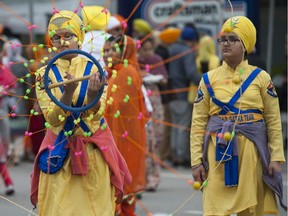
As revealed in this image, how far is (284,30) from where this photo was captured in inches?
776

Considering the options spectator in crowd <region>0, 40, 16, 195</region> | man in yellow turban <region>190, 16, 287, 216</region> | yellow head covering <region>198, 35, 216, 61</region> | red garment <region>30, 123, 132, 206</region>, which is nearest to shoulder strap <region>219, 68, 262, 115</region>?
man in yellow turban <region>190, 16, 287, 216</region>

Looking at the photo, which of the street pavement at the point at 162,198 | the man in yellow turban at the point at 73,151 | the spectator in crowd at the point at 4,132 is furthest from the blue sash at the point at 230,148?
the spectator in crowd at the point at 4,132

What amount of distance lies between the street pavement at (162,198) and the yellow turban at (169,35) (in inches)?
77.1

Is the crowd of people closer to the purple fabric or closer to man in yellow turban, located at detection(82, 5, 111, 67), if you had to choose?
the purple fabric

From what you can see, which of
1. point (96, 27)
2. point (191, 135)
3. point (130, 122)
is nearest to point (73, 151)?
point (191, 135)

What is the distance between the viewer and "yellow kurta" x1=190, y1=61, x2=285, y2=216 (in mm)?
7121

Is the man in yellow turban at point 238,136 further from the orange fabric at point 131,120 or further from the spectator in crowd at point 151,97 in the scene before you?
the spectator in crowd at point 151,97

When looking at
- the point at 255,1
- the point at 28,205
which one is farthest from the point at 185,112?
the point at 28,205

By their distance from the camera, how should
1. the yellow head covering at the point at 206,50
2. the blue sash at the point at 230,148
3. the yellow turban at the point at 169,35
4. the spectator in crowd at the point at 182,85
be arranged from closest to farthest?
the blue sash at the point at 230,148 < the yellow head covering at the point at 206,50 < the spectator in crowd at the point at 182,85 < the yellow turban at the point at 169,35

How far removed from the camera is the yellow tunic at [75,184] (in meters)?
6.48

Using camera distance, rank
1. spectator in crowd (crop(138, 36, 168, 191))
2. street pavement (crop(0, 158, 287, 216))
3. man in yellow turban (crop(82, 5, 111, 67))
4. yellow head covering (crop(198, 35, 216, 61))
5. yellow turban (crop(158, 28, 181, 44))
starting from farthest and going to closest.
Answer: yellow turban (crop(158, 28, 181, 44))
yellow head covering (crop(198, 35, 216, 61))
spectator in crowd (crop(138, 36, 168, 191))
street pavement (crop(0, 158, 287, 216))
man in yellow turban (crop(82, 5, 111, 67))

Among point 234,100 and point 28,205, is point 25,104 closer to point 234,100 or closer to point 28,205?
point 28,205

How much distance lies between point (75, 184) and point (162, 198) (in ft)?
18.3

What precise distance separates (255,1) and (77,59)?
9.90 metres
